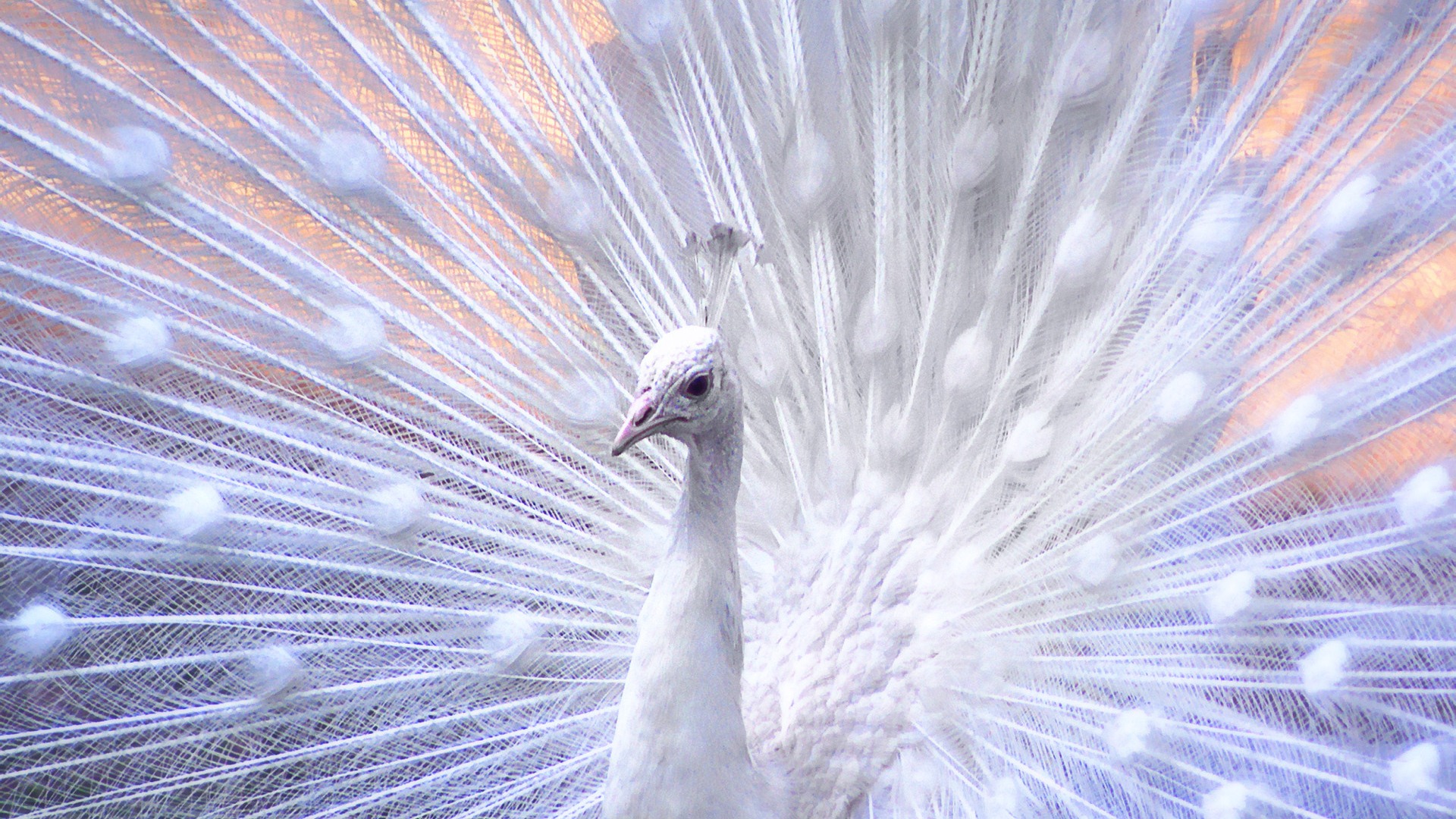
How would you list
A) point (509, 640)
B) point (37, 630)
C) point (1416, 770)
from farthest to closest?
point (509, 640) < point (37, 630) < point (1416, 770)

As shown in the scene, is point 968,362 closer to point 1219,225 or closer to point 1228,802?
point 1219,225

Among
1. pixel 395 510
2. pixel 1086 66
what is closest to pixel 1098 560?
pixel 1086 66

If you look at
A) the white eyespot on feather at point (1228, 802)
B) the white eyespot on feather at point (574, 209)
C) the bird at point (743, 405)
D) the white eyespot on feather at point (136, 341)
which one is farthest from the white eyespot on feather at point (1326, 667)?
the white eyespot on feather at point (136, 341)

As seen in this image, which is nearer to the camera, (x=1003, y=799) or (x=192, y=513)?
(x=1003, y=799)

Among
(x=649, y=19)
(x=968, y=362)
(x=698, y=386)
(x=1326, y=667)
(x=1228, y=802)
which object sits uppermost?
(x=649, y=19)

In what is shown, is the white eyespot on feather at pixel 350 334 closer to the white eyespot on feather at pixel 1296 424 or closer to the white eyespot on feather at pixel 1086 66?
the white eyespot on feather at pixel 1086 66

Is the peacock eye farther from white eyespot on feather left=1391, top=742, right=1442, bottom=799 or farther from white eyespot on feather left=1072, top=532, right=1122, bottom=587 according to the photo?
white eyespot on feather left=1391, top=742, right=1442, bottom=799
